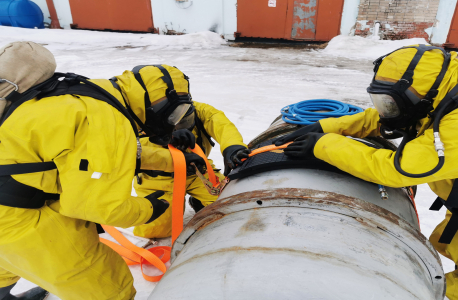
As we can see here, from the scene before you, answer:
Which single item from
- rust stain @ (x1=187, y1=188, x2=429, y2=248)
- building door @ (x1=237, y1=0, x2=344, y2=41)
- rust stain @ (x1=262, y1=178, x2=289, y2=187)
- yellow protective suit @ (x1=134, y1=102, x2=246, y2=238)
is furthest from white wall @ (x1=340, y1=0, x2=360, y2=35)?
rust stain @ (x1=187, y1=188, x2=429, y2=248)

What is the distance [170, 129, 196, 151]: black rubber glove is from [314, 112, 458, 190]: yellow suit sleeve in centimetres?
122

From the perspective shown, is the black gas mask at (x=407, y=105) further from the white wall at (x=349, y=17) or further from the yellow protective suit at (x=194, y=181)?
the white wall at (x=349, y=17)

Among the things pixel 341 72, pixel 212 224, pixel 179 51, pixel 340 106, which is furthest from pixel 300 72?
pixel 212 224

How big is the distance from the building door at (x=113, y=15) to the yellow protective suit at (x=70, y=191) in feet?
41.7

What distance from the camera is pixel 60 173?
4.48 ft

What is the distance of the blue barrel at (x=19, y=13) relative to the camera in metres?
12.0

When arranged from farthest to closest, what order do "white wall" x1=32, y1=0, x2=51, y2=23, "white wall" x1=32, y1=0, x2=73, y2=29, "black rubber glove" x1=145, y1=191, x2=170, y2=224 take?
1. "white wall" x1=32, y1=0, x2=51, y2=23
2. "white wall" x1=32, y1=0, x2=73, y2=29
3. "black rubber glove" x1=145, y1=191, x2=170, y2=224

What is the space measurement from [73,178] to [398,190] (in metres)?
1.63

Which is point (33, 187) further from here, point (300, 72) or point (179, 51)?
point (179, 51)

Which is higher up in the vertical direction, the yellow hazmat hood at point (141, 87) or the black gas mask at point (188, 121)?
the yellow hazmat hood at point (141, 87)

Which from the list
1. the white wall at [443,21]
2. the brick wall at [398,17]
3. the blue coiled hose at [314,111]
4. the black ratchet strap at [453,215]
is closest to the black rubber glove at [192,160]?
the blue coiled hose at [314,111]

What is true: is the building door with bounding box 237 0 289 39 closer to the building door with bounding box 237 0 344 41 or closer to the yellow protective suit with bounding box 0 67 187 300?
the building door with bounding box 237 0 344 41

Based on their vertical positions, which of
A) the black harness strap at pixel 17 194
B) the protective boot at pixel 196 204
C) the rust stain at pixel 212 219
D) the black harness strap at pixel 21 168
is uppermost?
the black harness strap at pixel 21 168

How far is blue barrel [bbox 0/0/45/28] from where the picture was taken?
12.0m
